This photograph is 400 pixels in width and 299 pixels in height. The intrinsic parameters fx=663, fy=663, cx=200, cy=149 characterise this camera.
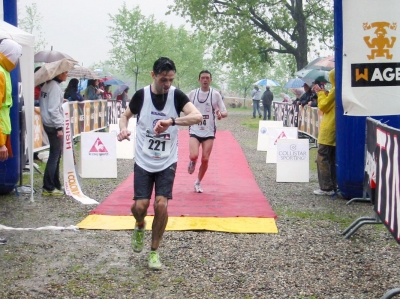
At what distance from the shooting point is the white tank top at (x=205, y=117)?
10.2 meters

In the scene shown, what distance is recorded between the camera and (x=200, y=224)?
7.83 m

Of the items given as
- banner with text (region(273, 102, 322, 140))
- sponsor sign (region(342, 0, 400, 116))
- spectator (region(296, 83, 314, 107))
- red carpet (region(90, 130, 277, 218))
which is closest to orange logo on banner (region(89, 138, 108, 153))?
red carpet (region(90, 130, 277, 218))

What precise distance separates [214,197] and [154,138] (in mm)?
4159

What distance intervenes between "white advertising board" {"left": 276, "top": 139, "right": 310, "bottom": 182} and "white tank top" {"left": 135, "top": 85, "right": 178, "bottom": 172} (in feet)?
20.1

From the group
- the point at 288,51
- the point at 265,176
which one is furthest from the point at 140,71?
the point at 265,176

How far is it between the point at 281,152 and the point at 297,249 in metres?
5.39

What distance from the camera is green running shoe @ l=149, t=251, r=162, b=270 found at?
5.87 metres

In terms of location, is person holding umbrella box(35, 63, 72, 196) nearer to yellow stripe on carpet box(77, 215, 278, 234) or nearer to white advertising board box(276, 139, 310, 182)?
yellow stripe on carpet box(77, 215, 278, 234)

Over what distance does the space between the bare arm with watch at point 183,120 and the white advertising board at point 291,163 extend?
20.1 ft

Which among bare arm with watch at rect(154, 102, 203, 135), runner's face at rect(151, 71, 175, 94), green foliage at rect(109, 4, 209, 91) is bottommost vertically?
bare arm with watch at rect(154, 102, 203, 135)

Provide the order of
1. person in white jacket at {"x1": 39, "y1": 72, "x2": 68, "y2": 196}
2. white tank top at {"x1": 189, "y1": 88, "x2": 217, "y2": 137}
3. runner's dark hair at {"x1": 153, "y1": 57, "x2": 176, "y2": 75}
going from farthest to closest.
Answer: white tank top at {"x1": 189, "y1": 88, "x2": 217, "y2": 137} → person in white jacket at {"x1": 39, "y1": 72, "x2": 68, "y2": 196} → runner's dark hair at {"x1": 153, "y1": 57, "x2": 176, "y2": 75}

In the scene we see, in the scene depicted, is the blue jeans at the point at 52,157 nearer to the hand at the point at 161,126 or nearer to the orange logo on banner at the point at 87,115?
the hand at the point at 161,126

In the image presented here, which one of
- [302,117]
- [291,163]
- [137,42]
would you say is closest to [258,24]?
[137,42]

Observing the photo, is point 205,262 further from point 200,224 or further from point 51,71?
point 51,71
